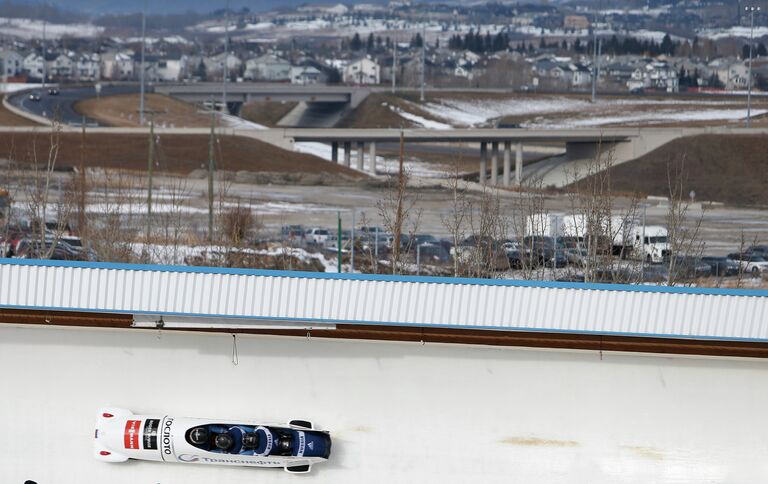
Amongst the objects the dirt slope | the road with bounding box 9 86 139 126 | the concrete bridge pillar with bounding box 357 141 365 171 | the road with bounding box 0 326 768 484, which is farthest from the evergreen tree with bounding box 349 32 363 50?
the road with bounding box 0 326 768 484

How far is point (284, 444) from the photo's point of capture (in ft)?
43.7

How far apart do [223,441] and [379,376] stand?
1.89 meters

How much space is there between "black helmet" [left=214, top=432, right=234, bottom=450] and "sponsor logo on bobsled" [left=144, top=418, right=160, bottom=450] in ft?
2.19

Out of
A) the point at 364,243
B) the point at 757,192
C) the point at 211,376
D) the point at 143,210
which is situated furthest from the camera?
the point at 757,192

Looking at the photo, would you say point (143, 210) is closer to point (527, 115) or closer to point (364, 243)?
point (364, 243)

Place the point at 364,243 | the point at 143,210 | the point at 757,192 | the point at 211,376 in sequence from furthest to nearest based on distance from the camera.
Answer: the point at 757,192
the point at 143,210
the point at 364,243
the point at 211,376

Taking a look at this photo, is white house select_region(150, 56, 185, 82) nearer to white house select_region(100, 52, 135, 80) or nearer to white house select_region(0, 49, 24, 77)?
white house select_region(100, 52, 135, 80)

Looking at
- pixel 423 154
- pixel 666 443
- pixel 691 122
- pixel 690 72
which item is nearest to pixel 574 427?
pixel 666 443

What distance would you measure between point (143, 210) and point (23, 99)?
168 ft

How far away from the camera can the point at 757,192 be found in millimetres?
52750

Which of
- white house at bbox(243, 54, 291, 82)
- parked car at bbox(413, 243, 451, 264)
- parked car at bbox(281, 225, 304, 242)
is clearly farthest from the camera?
white house at bbox(243, 54, 291, 82)

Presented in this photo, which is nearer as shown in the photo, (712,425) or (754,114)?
(712,425)

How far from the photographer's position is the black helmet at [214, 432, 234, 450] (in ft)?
43.8

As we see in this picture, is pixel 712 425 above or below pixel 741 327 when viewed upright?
below
